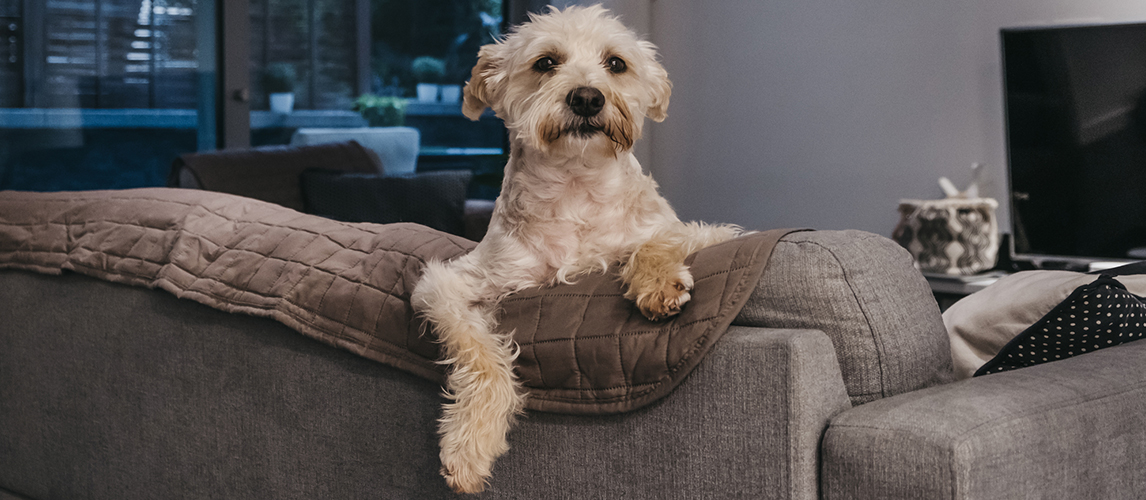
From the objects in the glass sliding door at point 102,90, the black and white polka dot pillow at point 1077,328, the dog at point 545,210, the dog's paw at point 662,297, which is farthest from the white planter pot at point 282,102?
the black and white polka dot pillow at point 1077,328

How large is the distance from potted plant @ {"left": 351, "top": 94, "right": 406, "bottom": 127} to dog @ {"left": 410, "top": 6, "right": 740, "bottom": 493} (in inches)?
129

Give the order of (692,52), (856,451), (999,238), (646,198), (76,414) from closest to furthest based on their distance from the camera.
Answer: (856,451), (646,198), (76,414), (999,238), (692,52)

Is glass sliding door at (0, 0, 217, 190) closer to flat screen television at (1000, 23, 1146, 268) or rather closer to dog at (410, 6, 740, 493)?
dog at (410, 6, 740, 493)

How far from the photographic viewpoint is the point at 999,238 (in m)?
3.12

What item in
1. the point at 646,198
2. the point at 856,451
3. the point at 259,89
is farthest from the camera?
the point at 259,89

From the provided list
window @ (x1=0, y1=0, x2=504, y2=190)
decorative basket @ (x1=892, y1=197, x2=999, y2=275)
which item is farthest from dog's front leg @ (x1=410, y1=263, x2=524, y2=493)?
window @ (x1=0, y1=0, x2=504, y2=190)

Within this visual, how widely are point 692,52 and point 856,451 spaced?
4125 mm

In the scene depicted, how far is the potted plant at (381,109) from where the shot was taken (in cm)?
459

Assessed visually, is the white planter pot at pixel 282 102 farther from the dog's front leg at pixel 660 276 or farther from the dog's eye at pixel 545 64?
the dog's front leg at pixel 660 276

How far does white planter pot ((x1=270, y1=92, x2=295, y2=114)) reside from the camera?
4285 mm

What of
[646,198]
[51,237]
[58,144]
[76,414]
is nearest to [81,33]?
[58,144]

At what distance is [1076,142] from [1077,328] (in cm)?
200

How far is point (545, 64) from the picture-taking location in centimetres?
137

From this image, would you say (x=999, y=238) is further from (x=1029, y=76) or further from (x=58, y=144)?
(x=58, y=144)
